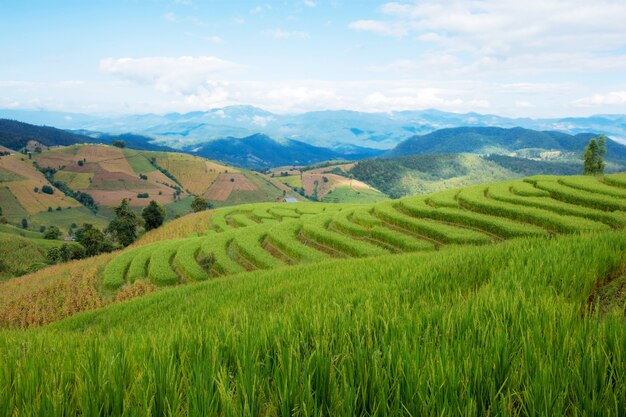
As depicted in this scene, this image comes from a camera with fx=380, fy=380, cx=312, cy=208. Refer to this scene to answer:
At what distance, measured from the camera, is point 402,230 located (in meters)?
32.0

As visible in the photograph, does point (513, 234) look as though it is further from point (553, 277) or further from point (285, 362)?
point (285, 362)

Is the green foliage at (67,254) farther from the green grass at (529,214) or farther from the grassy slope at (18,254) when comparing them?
the green grass at (529,214)

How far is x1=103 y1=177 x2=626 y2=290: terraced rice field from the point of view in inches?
1025

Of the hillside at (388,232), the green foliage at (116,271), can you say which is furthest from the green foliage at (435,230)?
the green foliage at (116,271)

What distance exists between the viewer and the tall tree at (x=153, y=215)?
2698 inches

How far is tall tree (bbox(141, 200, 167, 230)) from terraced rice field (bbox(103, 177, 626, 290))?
31316 millimetres

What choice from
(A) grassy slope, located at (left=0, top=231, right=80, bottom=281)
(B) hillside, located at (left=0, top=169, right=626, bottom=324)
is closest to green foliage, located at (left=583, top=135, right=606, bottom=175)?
(B) hillside, located at (left=0, top=169, right=626, bottom=324)

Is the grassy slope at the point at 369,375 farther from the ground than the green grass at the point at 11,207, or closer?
farther from the ground

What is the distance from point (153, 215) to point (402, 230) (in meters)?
52.2

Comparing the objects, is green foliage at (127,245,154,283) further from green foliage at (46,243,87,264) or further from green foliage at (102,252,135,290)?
green foliage at (46,243,87,264)

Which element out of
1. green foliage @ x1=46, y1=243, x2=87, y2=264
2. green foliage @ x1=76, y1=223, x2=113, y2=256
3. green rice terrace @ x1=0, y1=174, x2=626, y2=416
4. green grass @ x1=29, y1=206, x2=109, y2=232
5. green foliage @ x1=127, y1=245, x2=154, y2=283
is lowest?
green grass @ x1=29, y1=206, x2=109, y2=232

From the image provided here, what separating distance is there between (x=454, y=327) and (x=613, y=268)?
18.2ft

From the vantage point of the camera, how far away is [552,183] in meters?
35.5

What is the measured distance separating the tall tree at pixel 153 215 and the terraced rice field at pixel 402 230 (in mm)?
31316
